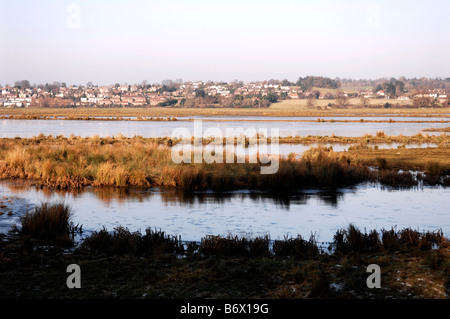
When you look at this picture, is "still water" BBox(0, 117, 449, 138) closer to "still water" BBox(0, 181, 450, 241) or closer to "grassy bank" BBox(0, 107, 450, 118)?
"still water" BBox(0, 181, 450, 241)

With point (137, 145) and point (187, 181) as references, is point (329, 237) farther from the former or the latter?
point (137, 145)

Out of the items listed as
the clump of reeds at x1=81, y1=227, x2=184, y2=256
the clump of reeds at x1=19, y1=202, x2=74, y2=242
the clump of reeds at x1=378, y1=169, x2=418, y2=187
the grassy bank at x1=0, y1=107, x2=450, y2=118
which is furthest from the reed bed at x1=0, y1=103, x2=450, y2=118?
the clump of reeds at x1=81, y1=227, x2=184, y2=256

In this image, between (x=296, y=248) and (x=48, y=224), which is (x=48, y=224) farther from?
(x=296, y=248)

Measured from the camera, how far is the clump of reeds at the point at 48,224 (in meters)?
10.9

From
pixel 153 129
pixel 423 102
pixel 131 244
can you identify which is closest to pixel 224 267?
pixel 131 244

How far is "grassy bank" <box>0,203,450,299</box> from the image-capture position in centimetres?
734

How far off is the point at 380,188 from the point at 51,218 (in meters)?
12.9

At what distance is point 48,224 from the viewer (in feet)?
36.3

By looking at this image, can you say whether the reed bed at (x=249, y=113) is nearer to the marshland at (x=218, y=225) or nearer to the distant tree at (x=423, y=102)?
the distant tree at (x=423, y=102)

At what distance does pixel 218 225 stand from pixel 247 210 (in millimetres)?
2311

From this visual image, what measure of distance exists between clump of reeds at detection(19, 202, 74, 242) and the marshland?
0.03 meters
